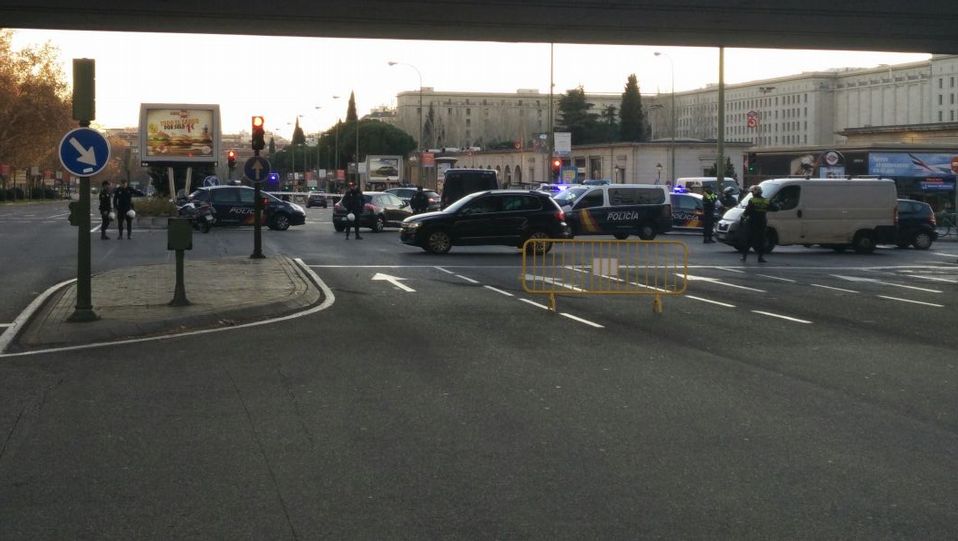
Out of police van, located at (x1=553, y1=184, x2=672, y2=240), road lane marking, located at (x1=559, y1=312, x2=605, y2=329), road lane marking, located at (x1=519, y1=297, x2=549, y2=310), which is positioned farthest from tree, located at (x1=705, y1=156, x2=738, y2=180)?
road lane marking, located at (x1=559, y1=312, x2=605, y2=329)

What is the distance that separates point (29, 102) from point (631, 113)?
72.9 metres

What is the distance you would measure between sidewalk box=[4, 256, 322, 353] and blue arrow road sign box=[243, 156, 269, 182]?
2843 mm

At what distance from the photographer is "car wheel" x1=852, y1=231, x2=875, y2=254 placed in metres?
32.2

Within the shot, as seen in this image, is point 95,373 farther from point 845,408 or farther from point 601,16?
point 601,16

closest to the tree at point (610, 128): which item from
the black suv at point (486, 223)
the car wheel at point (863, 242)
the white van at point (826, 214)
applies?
the car wheel at point (863, 242)

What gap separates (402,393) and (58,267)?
1697cm

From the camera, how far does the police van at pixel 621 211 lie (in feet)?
117

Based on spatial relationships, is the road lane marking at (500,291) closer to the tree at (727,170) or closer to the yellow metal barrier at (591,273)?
the yellow metal barrier at (591,273)

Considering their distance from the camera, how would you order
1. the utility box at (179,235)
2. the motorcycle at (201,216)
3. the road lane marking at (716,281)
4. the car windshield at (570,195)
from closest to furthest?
the utility box at (179,235) → the road lane marking at (716,281) → the car windshield at (570,195) → the motorcycle at (201,216)

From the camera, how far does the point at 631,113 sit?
459 feet

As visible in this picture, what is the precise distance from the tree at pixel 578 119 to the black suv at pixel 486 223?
112682 mm

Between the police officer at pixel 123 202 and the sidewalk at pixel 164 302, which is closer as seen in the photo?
the sidewalk at pixel 164 302

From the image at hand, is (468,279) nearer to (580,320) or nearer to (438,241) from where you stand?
(580,320)

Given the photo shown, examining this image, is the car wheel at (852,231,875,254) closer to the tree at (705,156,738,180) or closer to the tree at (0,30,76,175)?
the tree at (705,156,738,180)
